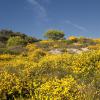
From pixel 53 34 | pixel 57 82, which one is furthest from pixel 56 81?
pixel 53 34

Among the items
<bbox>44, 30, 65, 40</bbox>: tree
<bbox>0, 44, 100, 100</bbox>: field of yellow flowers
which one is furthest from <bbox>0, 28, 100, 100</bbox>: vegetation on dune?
<bbox>44, 30, 65, 40</bbox>: tree

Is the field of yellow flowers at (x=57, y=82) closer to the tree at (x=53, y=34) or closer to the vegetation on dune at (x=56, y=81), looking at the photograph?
the vegetation on dune at (x=56, y=81)

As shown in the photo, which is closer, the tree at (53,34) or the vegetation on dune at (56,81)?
the vegetation on dune at (56,81)

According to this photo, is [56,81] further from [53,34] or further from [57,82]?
[53,34]

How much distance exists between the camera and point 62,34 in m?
48.7

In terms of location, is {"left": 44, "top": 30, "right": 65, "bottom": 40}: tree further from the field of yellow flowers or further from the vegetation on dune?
the field of yellow flowers

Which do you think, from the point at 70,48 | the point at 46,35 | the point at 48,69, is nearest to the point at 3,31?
the point at 46,35

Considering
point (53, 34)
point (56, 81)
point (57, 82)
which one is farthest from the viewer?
point (53, 34)

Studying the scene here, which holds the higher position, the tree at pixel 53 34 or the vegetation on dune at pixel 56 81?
the tree at pixel 53 34

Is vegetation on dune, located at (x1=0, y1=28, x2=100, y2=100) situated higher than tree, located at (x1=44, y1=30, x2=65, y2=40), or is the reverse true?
tree, located at (x1=44, y1=30, x2=65, y2=40)

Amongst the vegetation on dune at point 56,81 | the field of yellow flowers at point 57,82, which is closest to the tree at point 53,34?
the vegetation on dune at point 56,81

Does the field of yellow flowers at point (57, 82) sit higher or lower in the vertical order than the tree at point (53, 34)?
lower

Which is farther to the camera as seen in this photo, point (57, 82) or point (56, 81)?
point (56, 81)

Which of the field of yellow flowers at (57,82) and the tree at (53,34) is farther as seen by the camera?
the tree at (53,34)
